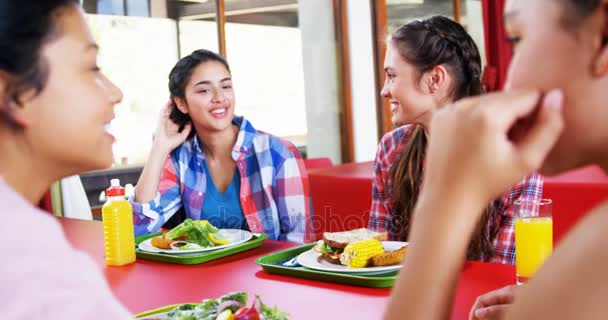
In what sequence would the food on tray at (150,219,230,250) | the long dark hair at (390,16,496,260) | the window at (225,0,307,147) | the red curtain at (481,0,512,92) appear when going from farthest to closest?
the window at (225,0,307,147) < the red curtain at (481,0,512,92) < the long dark hair at (390,16,496,260) < the food on tray at (150,219,230,250)

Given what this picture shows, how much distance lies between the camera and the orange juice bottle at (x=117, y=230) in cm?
163

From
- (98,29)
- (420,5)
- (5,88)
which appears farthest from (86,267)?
(420,5)

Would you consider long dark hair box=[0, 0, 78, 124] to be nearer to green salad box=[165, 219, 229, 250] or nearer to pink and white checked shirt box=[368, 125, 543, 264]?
green salad box=[165, 219, 229, 250]

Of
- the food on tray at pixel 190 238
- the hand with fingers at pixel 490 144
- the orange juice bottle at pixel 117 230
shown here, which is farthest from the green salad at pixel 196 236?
the hand with fingers at pixel 490 144

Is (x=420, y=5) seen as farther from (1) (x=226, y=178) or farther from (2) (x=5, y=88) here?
(2) (x=5, y=88)

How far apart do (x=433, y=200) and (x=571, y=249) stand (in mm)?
168

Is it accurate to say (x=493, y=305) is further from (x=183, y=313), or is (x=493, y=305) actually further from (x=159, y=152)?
(x=159, y=152)

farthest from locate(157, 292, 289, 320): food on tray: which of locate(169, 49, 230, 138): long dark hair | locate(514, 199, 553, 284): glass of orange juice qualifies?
locate(169, 49, 230, 138): long dark hair

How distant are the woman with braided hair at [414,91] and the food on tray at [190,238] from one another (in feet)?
2.15

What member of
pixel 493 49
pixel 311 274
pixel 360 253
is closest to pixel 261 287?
pixel 311 274

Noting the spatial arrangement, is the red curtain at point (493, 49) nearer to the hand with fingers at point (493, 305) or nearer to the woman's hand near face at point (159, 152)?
the woman's hand near face at point (159, 152)

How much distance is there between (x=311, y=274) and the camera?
4.52ft

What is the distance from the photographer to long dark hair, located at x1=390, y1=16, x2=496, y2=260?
2.08 metres

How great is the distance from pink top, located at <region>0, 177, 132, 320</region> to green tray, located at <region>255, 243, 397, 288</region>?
2.27ft
